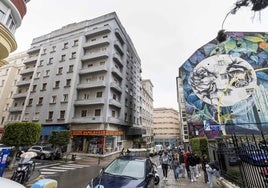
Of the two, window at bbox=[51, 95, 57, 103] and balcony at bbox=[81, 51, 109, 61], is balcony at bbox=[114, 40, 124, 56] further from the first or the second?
window at bbox=[51, 95, 57, 103]

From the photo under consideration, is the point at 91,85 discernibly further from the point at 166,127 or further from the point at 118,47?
the point at 166,127

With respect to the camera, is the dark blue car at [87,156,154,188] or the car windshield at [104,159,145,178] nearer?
the dark blue car at [87,156,154,188]

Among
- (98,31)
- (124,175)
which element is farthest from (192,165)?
(98,31)

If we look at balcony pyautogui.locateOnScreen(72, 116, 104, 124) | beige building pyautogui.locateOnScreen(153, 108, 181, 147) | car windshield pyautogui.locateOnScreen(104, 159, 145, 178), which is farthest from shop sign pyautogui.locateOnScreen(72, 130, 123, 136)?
beige building pyautogui.locateOnScreen(153, 108, 181, 147)

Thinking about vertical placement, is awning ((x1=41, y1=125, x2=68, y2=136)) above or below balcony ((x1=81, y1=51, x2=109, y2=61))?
below

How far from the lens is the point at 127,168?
5586mm

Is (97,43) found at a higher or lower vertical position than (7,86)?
higher

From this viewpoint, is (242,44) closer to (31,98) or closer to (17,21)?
(17,21)

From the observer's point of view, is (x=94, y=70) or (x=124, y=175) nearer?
Answer: (x=124, y=175)

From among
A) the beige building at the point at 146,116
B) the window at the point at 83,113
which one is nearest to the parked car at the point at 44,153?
the window at the point at 83,113

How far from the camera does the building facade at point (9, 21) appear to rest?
9781 millimetres

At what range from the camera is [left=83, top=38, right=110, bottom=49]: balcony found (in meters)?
29.1

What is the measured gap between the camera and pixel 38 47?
35.2 m

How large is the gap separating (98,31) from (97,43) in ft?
8.82
